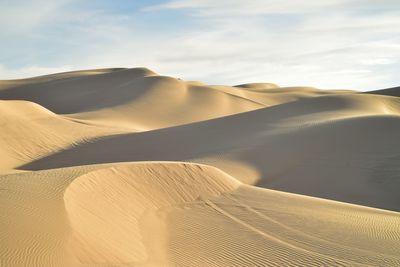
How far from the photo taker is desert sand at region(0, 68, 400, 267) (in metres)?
8.45

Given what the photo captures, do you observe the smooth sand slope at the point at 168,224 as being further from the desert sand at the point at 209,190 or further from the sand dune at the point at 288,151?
the sand dune at the point at 288,151

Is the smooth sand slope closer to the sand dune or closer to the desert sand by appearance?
the desert sand

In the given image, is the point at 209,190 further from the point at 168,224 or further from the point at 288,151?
the point at 288,151

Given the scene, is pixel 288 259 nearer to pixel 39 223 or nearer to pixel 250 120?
pixel 39 223

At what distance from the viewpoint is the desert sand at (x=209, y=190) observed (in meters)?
8.45

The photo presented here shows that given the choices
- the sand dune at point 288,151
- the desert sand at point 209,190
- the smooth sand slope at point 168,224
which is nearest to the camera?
the smooth sand slope at point 168,224

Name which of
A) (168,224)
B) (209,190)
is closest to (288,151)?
(209,190)

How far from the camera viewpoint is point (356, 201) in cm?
1717

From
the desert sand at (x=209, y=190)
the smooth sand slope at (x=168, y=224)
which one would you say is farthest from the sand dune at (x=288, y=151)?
the smooth sand slope at (x=168, y=224)

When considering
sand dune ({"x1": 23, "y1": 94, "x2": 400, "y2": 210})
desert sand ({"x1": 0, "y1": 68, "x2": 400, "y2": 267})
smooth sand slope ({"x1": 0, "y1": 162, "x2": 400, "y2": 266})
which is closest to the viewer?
smooth sand slope ({"x1": 0, "y1": 162, "x2": 400, "y2": 266})

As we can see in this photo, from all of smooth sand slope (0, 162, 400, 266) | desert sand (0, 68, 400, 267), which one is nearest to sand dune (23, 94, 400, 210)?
desert sand (0, 68, 400, 267)

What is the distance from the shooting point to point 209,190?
13.6m

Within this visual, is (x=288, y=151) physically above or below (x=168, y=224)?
below

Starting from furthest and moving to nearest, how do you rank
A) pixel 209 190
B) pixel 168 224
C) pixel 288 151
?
pixel 288 151, pixel 209 190, pixel 168 224
